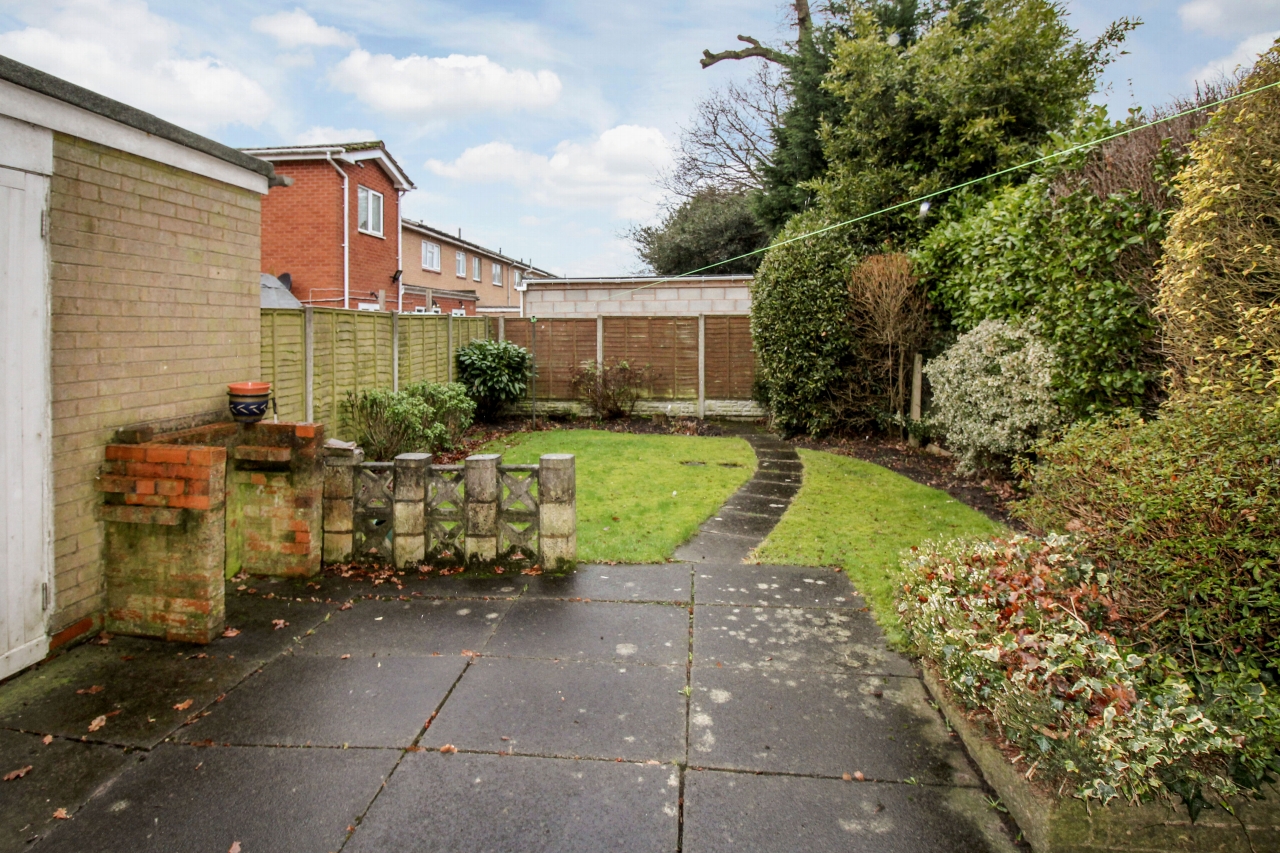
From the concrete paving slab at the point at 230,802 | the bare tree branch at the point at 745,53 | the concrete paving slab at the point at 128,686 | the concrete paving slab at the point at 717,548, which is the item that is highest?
the bare tree branch at the point at 745,53

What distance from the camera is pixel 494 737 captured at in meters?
3.04

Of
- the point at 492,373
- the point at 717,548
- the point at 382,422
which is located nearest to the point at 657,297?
the point at 492,373

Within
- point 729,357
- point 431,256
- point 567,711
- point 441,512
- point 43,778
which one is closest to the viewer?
point 43,778

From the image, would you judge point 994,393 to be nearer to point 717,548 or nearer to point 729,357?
point 717,548

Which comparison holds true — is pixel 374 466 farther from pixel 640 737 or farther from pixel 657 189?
pixel 657 189

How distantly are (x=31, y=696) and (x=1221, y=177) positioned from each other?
270 inches

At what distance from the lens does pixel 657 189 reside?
86.6ft

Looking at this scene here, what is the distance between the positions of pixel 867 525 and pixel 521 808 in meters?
4.72

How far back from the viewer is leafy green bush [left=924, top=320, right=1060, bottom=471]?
276 inches

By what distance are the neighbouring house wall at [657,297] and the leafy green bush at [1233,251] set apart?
11.8 m

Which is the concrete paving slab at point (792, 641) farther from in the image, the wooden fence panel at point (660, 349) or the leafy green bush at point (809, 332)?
the wooden fence panel at point (660, 349)

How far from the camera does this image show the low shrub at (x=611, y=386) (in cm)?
1359

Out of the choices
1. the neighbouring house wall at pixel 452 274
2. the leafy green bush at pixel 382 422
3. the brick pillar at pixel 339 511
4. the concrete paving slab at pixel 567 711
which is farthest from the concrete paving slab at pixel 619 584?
the neighbouring house wall at pixel 452 274

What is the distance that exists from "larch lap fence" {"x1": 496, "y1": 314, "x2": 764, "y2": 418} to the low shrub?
0.52 feet
